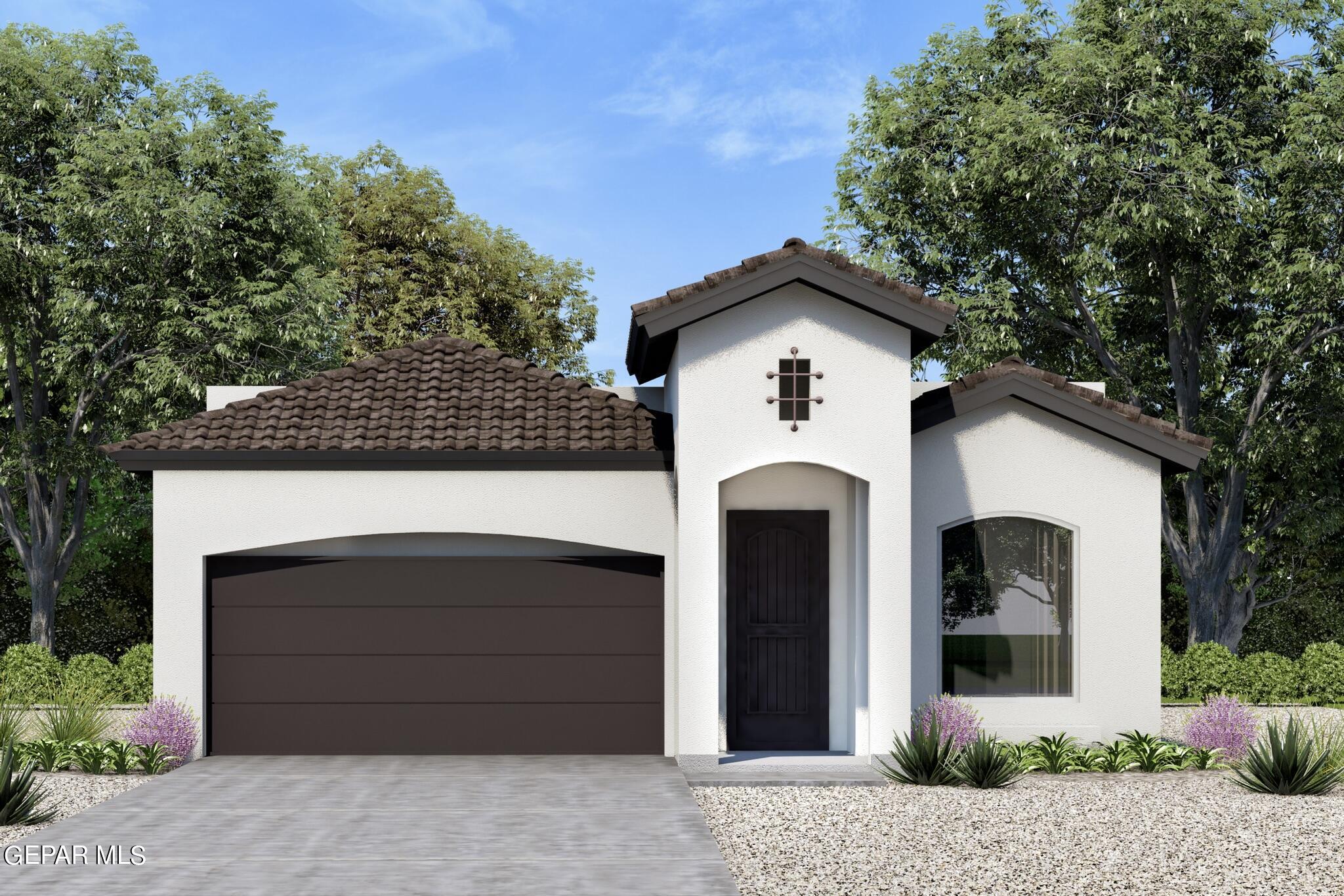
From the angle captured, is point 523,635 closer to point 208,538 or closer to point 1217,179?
point 208,538

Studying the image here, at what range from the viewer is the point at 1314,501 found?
80.9 feet

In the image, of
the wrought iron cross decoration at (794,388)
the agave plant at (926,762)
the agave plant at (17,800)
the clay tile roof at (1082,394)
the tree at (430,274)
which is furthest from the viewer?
the tree at (430,274)

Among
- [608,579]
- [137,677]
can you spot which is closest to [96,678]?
[137,677]

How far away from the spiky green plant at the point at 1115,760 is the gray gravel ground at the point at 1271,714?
347cm

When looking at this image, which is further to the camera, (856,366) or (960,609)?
(960,609)

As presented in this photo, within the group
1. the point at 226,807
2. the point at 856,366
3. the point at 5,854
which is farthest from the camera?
the point at 856,366

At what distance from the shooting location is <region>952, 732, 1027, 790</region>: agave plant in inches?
465

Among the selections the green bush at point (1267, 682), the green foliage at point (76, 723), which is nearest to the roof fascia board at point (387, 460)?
the green foliage at point (76, 723)

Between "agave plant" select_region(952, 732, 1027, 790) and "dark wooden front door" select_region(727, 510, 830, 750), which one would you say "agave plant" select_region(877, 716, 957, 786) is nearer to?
"agave plant" select_region(952, 732, 1027, 790)

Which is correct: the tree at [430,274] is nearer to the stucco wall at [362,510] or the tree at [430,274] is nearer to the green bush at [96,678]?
the green bush at [96,678]

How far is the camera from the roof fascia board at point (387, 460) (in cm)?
1358

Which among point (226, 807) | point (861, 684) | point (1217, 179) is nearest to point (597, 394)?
point (861, 684)

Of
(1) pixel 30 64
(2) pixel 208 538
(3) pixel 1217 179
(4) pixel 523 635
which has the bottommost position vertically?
(4) pixel 523 635

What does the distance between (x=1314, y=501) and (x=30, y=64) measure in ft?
87.1
